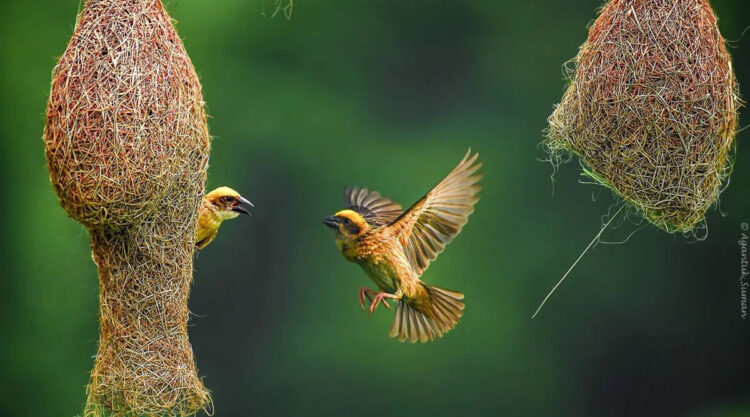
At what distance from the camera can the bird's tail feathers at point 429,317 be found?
4.73 meters

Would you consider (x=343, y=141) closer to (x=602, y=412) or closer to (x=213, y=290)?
(x=213, y=290)

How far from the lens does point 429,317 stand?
479cm

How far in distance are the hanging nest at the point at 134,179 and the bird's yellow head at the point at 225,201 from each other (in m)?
0.50

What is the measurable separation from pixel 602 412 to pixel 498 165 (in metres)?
2.03

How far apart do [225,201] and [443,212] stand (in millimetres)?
913

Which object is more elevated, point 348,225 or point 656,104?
point 656,104

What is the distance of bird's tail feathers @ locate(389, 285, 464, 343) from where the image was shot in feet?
15.5

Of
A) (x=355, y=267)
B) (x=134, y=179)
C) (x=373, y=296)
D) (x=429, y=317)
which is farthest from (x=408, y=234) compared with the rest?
(x=355, y=267)

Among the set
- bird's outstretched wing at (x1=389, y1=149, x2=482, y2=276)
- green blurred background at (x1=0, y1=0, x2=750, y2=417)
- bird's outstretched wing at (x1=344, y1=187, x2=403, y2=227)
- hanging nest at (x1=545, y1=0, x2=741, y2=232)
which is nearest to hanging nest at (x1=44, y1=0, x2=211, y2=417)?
bird's outstretched wing at (x1=389, y1=149, x2=482, y2=276)

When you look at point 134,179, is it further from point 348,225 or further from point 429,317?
point 429,317

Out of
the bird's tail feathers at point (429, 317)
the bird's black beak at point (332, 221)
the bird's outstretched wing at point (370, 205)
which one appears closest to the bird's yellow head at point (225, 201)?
the bird's black beak at point (332, 221)

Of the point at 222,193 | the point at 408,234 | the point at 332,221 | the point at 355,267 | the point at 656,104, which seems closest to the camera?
the point at 656,104

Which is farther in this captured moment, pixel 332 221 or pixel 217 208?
pixel 332 221

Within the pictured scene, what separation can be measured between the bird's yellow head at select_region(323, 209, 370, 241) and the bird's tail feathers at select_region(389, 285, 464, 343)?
0.47 meters
